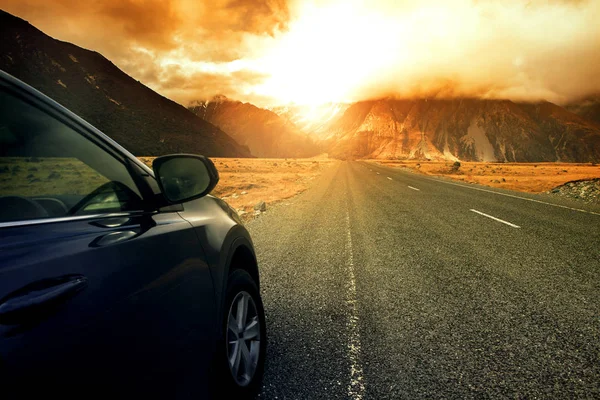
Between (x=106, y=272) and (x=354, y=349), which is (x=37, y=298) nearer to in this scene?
(x=106, y=272)

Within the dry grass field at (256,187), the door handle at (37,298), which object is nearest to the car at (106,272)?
the door handle at (37,298)

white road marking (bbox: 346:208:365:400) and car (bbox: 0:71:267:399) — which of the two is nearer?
car (bbox: 0:71:267:399)

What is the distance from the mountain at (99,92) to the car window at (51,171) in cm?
8622

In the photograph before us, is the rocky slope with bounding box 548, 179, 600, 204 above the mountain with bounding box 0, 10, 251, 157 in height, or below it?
below

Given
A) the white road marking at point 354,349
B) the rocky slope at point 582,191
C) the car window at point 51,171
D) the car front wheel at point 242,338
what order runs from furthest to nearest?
1. the rocky slope at point 582,191
2. the white road marking at point 354,349
3. the car front wheel at point 242,338
4. the car window at point 51,171

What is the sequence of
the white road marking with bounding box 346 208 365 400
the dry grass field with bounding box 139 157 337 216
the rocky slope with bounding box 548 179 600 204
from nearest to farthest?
the white road marking with bounding box 346 208 365 400 < the rocky slope with bounding box 548 179 600 204 < the dry grass field with bounding box 139 157 337 216

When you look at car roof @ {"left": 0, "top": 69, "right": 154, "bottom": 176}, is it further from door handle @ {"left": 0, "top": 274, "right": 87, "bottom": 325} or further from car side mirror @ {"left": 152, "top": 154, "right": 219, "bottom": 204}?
door handle @ {"left": 0, "top": 274, "right": 87, "bottom": 325}

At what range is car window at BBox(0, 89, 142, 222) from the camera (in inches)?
47.2

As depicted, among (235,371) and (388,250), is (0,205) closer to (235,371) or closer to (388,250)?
(235,371)

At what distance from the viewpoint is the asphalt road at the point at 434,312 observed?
2.34 metres

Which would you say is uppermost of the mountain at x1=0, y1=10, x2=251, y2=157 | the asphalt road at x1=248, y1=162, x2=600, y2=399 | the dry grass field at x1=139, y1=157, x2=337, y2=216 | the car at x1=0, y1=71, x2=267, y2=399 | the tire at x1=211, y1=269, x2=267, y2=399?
the mountain at x1=0, y1=10, x2=251, y2=157

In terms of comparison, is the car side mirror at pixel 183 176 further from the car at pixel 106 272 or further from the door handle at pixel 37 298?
the door handle at pixel 37 298

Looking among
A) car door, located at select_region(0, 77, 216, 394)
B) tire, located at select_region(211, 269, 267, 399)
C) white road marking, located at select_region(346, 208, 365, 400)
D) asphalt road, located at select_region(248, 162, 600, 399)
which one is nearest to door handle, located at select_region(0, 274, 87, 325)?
car door, located at select_region(0, 77, 216, 394)

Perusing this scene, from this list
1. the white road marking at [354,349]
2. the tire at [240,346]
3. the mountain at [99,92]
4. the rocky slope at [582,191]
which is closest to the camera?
the tire at [240,346]
